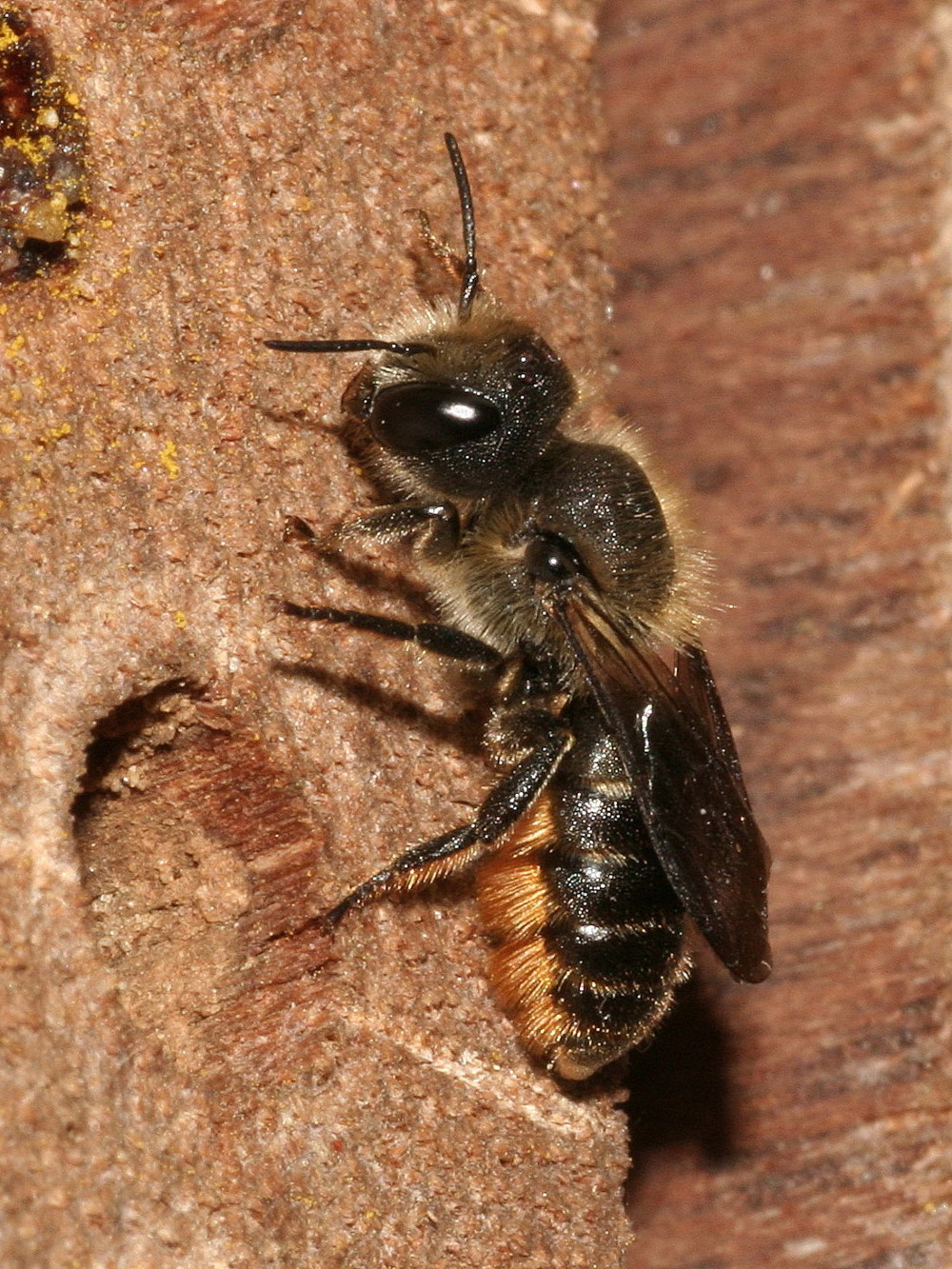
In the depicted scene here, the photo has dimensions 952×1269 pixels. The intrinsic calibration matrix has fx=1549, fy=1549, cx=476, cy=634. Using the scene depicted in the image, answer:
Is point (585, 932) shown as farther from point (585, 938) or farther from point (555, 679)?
point (555, 679)

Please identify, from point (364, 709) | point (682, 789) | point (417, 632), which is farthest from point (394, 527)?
point (682, 789)

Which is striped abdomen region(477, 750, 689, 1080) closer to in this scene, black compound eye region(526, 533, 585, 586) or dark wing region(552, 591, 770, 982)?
dark wing region(552, 591, 770, 982)

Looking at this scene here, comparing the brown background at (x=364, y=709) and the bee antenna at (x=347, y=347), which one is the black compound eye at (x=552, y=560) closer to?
the brown background at (x=364, y=709)

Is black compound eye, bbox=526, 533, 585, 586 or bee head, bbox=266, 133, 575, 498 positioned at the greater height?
bee head, bbox=266, 133, 575, 498

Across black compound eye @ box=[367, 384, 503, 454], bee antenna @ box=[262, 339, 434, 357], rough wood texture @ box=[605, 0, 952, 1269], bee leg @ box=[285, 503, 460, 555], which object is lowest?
rough wood texture @ box=[605, 0, 952, 1269]

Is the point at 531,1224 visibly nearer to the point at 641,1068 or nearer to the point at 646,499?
the point at 641,1068

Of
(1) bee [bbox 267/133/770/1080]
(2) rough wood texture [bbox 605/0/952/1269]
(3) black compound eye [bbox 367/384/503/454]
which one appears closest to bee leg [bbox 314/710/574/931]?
(1) bee [bbox 267/133/770/1080]

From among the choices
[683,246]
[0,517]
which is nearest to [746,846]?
[0,517]

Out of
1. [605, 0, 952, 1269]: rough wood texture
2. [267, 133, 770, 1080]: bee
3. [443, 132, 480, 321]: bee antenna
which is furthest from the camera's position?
[605, 0, 952, 1269]: rough wood texture

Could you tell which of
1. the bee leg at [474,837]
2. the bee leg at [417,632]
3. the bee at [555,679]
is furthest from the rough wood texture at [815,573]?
the bee leg at [417,632]

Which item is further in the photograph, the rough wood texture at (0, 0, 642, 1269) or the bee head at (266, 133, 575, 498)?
the bee head at (266, 133, 575, 498)
